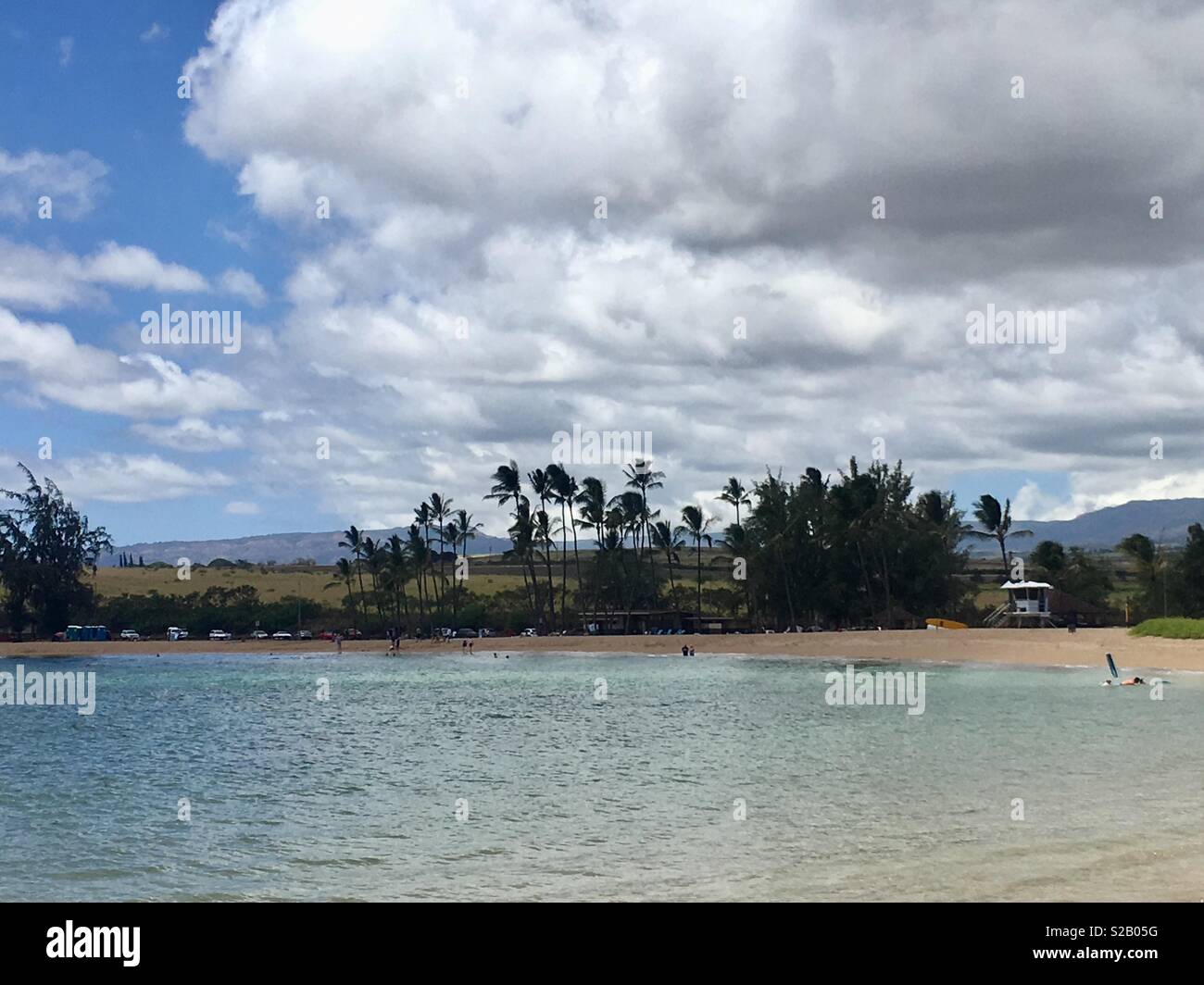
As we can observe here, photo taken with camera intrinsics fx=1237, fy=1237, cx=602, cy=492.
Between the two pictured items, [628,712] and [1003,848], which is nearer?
[1003,848]

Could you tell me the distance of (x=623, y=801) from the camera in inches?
942

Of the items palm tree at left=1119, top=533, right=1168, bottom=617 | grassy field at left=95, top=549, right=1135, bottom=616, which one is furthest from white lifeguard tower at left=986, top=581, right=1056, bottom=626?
grassy field at left=95, top=549, right=1135, bottom=616

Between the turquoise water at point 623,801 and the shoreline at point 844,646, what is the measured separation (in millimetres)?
17474

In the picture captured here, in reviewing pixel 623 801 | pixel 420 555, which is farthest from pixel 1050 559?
pixel 623 801

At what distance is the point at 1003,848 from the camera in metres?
17.5

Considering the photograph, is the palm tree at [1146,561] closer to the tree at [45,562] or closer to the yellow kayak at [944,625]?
the yellow kayak at [944,625]

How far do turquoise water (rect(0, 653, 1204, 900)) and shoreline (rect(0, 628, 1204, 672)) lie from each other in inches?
688

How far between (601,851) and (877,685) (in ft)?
136
